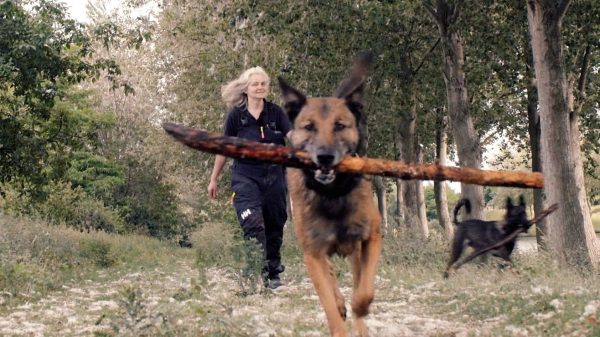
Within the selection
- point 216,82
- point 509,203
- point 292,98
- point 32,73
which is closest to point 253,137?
point 292,98

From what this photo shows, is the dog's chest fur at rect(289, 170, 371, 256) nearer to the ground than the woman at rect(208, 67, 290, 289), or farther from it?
nearer to the ground

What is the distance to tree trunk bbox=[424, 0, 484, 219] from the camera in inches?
752

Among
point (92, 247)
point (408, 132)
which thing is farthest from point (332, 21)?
point (92, 247)

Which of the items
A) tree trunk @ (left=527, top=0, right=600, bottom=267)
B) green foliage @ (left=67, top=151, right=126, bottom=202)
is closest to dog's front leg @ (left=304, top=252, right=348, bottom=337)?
tree trunk @ (left=527, top=0, right=600, bottom=267)

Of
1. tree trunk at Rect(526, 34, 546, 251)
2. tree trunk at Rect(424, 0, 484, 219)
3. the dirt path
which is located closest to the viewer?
the dirt path

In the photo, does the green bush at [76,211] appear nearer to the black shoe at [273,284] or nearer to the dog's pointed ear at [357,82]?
the black shoe at [273,284]

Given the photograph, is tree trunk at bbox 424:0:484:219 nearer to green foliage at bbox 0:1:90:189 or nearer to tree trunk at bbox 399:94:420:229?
tree trunk at bbox 399:94:420:229

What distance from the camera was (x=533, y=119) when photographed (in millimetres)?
24891

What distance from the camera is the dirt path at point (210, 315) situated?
5.12 metres

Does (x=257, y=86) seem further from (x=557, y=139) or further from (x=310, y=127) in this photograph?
(x=557, y=139)

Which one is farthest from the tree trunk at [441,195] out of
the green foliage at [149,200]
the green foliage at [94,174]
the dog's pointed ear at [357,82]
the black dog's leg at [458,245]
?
the dog's pointed ear at [357,82]

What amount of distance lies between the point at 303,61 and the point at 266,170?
1509 cm

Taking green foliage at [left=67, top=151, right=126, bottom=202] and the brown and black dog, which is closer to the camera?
the brown and black dog

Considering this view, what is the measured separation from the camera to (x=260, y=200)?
28.4 feet
